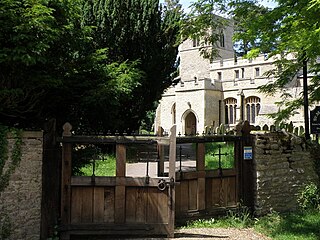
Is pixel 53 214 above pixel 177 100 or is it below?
below

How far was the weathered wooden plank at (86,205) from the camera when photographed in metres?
6.32

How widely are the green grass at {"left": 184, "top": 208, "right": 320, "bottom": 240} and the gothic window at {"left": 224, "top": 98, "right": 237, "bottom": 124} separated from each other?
34.0 m

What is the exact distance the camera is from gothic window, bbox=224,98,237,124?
136ft

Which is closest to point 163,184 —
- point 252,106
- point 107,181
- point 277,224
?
point 107,181

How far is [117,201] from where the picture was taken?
6309 mm

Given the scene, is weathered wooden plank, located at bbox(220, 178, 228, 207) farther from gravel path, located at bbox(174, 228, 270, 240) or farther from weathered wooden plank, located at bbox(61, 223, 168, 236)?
weathered wooden plank, located at bbox(61, 223, 168, 236)

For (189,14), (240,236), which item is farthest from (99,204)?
(189,14)

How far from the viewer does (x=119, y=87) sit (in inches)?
339

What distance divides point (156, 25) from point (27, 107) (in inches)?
405

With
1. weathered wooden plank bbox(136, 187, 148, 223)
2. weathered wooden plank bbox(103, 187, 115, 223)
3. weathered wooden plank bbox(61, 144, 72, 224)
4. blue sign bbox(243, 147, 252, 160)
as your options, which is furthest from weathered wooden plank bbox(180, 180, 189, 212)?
weathered wooden plank bbox(61, 144, 72, 224)

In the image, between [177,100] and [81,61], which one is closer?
[81,61]

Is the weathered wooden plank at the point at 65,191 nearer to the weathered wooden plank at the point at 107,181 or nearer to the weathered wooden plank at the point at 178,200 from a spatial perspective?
the weathered wooden plank at the point at 107,181

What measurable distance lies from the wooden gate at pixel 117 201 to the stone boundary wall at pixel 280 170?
257 cm

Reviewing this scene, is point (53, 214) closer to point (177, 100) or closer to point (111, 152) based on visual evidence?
point (111, 152)
